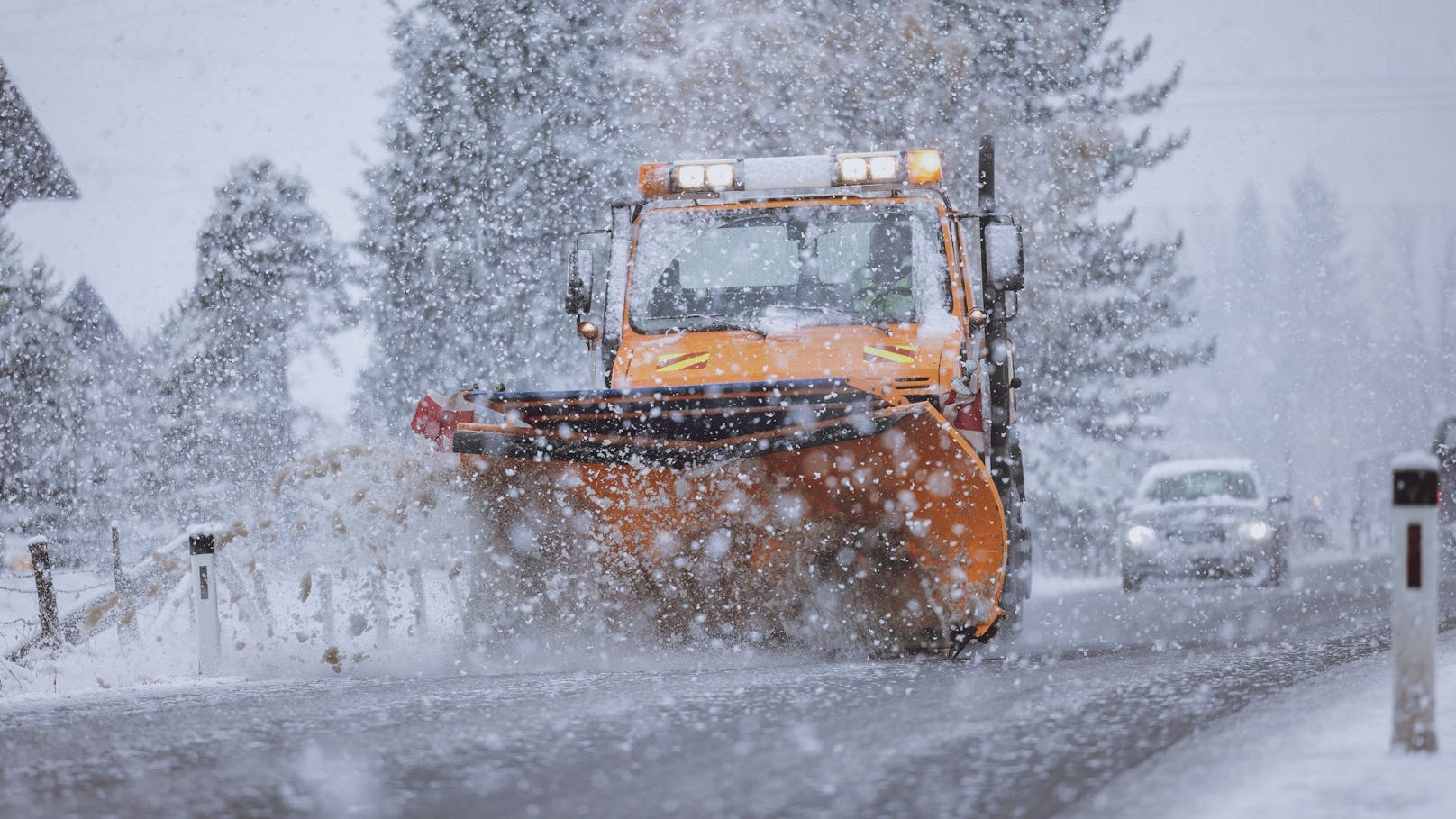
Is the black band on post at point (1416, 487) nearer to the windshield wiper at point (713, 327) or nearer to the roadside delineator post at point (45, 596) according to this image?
the windshield wiper at point (713, 327)

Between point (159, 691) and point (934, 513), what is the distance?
337 cm

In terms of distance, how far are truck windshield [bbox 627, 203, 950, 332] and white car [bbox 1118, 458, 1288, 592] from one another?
329 inches

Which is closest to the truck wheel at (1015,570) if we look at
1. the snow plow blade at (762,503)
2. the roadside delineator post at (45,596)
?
the snow plow blade at (762,503)

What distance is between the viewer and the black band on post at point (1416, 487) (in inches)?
166

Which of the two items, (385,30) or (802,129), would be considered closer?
(802,129)

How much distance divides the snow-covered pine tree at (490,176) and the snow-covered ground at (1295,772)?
17.8 metres

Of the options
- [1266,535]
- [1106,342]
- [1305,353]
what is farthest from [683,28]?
[1305,353]

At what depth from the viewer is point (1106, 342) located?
80.6ft

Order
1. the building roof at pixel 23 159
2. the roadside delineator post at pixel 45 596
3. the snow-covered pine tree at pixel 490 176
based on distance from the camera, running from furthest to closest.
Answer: the snow-covered pine tree at pixel 490 176, the building roof at pixel 23 159, the roadside delineator post at pixel 45 596

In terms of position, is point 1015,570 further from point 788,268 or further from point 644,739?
point 644,739

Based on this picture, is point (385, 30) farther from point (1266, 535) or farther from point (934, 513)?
point (934, 513)

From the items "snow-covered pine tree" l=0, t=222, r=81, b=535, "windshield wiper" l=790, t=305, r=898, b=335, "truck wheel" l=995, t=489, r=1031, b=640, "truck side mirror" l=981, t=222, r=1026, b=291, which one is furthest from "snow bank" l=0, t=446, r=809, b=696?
"snow-covered pine tree" l=0, t=222, r=81, b=535

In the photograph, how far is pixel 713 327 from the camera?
820cm

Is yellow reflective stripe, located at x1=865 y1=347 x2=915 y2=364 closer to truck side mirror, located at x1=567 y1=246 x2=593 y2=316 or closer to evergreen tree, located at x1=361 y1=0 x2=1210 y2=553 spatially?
truck side mirror, located at x1=567 y1=246 x2=593 y2=316
